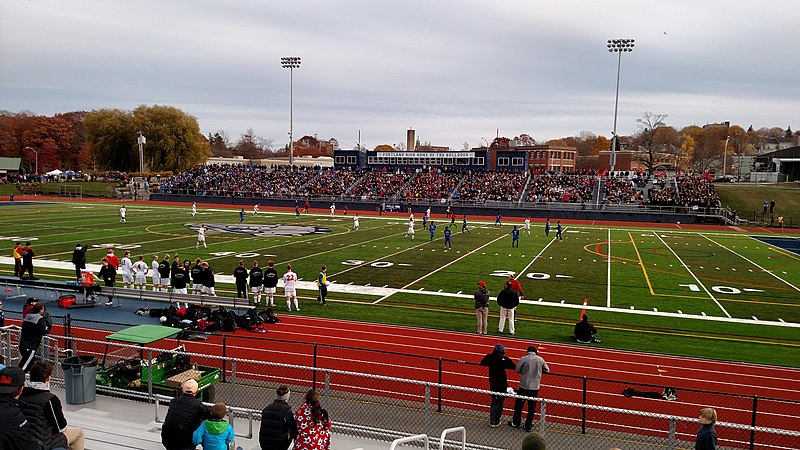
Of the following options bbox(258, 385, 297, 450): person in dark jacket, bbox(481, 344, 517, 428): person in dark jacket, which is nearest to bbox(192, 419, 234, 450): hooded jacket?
bbox(258, 385, 297, 450): person in dark jacket

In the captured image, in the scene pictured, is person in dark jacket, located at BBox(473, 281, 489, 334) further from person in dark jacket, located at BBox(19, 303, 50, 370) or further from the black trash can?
person in dark jacket, located at BBox(19, 303, 50, 370)

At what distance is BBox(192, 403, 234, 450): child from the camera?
618 centimetres

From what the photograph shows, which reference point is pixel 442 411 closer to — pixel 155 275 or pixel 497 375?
pixel 497 375

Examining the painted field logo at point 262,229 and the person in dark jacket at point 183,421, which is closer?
the person in dark jacket at point 183,421

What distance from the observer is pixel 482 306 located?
634 inches

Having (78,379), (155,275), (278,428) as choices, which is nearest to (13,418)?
(278,428)

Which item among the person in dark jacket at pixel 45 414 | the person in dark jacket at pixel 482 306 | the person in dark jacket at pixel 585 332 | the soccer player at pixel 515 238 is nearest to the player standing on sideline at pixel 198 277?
the person in dark jacket at pixel 482 306

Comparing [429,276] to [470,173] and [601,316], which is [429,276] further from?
[470,173]

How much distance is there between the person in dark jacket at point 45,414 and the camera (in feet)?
18.7

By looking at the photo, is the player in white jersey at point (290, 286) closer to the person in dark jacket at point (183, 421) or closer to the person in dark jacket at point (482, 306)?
the person in dark jacket at point (482, 306)

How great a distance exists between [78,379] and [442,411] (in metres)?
6.15

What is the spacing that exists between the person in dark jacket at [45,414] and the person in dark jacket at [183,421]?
1010 millimetres

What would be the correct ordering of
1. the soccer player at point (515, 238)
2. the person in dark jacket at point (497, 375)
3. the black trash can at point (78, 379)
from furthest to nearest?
the soccer player at point (515, 238)
the person in dark jacket at point (497, 375)
the black trash can at point (78, 379)

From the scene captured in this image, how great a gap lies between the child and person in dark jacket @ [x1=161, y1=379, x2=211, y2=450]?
122 mm
